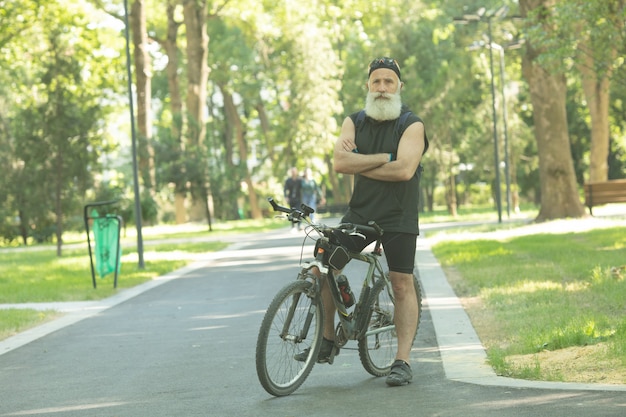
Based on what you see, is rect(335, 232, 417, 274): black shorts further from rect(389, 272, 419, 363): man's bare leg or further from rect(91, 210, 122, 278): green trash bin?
rect(91, 210, 122, 278): green trash bin

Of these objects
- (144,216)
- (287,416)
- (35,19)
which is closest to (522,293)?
(287,416)

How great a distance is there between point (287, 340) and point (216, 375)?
1.37 metres

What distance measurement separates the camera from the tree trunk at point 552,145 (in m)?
31.4

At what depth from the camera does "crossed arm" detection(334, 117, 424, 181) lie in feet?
26.0

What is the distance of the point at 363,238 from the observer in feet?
26.2

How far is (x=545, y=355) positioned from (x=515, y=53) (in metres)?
47.7

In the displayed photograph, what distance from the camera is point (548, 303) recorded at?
12.1 meters

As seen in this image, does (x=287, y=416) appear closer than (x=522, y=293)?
Yes

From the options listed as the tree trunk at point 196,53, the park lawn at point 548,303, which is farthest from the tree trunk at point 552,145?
the tree trunk at point 196,53

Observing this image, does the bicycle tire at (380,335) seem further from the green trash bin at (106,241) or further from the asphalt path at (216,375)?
the green trash bin at (106,241)

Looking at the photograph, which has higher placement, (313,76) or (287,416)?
(313,76)

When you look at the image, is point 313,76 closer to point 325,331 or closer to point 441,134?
point 441,134

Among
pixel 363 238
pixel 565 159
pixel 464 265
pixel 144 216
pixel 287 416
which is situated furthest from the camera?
pixel 144 216

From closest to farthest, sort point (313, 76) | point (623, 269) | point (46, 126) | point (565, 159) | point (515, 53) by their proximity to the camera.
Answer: point (623, 269), point (46, 126), point (565, 159), point (515, 53), point (313, 76)
